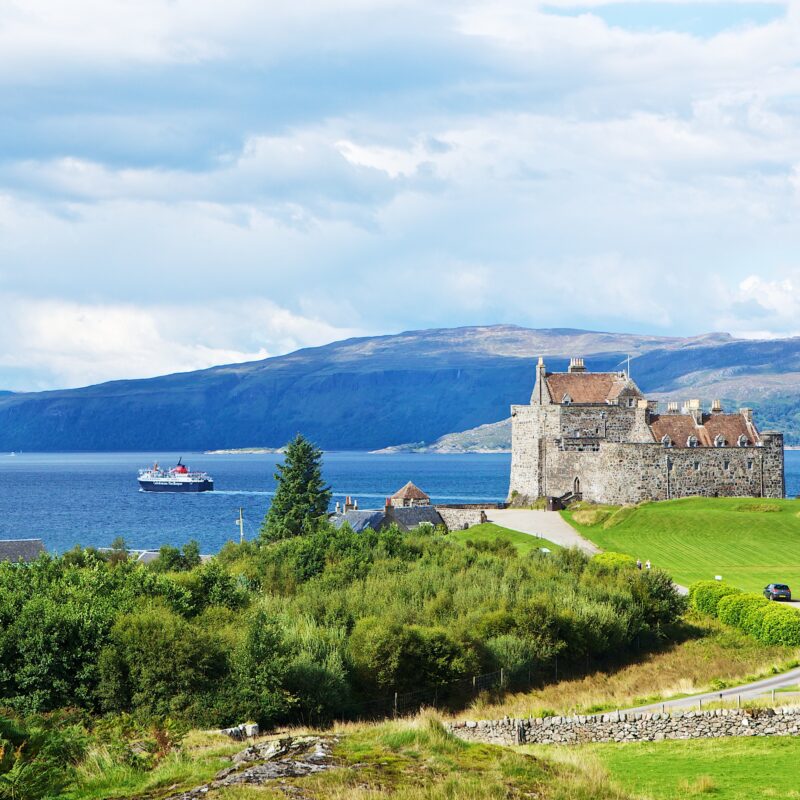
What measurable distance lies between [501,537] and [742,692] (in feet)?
129

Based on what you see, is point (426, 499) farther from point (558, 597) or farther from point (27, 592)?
point (27, 592)

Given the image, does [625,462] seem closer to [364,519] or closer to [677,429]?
[677,429]

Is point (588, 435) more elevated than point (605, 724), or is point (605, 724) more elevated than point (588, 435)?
point (588, 435)

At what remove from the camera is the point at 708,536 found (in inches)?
3091

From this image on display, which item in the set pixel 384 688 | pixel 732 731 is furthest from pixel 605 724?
pixel 384 688

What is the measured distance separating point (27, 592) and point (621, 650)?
89.4 feet

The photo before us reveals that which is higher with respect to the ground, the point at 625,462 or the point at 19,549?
the point at 625,462

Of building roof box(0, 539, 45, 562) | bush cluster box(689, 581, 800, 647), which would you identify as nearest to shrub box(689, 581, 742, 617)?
bush cluster box(689, 581, 800, 647)

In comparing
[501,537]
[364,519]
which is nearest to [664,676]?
[501,537]

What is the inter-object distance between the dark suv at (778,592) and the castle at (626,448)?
111ft

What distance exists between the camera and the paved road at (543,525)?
78125mm

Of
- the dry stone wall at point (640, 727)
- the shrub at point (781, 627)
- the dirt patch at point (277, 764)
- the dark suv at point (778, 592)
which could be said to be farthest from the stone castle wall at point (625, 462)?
the dirt patch at point (277, 764)

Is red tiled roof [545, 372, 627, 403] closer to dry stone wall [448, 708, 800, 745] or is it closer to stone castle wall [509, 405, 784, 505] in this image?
stone castle wall [509, 405, 784, 505]

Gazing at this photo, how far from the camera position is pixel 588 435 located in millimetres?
98188
